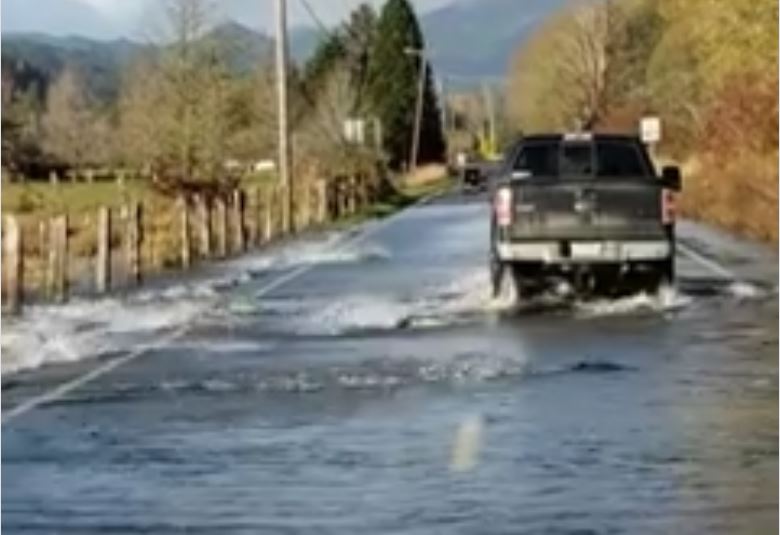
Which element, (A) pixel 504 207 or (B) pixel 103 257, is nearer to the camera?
(A) pixel 504 207

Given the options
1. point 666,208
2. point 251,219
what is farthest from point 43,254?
point 251,219

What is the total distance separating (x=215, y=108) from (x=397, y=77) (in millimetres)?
77293

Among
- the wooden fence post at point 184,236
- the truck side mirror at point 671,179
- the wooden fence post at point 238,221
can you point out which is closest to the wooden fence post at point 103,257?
the wooden fence post at point 184,236

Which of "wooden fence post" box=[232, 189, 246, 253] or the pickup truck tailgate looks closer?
the pickup truck tailgate

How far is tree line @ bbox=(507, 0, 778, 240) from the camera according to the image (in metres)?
52.6

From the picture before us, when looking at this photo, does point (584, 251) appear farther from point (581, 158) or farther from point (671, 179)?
point (671, 179)

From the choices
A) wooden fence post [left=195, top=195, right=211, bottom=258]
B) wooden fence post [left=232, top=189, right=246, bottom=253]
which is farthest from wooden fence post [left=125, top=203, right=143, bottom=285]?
wooden fence post [left=232, top=189, right=246, bottom=253]

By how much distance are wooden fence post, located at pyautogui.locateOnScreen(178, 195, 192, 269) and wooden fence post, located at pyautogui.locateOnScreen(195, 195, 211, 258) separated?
1132 millimetres

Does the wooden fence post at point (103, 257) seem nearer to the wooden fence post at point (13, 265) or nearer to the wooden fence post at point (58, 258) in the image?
the wooden fence post at point (58, 258)

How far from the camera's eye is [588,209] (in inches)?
1093

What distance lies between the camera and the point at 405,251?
44.5 meters

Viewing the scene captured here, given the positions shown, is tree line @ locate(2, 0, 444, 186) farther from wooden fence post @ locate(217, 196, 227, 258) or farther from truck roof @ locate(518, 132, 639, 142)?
truck roof @ locate(518, 132, 639, 142)

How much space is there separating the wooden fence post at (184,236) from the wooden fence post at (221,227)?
1.58 metres

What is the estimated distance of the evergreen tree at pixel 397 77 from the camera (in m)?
156
